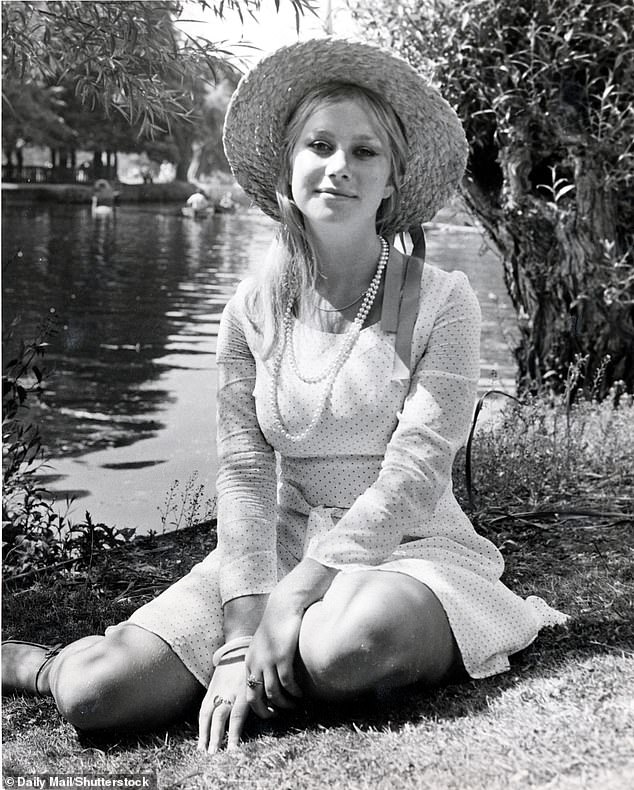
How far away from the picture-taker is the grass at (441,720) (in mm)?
1688

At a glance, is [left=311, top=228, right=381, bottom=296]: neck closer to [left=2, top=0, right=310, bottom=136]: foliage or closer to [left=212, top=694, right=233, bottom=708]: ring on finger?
[left=2, top=0, right=310, bottom=136]: foliage

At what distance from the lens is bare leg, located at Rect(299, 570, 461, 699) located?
1857 mm

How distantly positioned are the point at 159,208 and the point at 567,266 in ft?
10.7

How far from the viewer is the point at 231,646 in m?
2.06

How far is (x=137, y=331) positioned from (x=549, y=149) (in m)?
3.55

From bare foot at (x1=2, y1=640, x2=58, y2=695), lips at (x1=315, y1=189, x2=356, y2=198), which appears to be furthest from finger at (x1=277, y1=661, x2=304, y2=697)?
lips at (x1=315, y1=189, x2=356, y2=198)

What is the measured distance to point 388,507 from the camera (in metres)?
2.05

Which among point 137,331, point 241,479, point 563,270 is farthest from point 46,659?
point 137,331

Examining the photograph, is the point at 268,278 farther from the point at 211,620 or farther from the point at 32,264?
the point at 32,264

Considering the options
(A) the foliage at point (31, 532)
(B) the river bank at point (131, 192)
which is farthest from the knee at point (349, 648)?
(B) the river bank at point (131, 192)

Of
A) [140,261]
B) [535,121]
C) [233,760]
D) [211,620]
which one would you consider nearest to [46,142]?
[535,121]

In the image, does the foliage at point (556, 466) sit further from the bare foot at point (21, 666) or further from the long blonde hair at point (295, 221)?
the bare foot at point (21, 666)

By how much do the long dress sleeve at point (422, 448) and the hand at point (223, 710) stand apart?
300 millimetres

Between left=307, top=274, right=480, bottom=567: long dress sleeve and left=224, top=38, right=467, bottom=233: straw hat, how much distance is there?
347 millimetres
